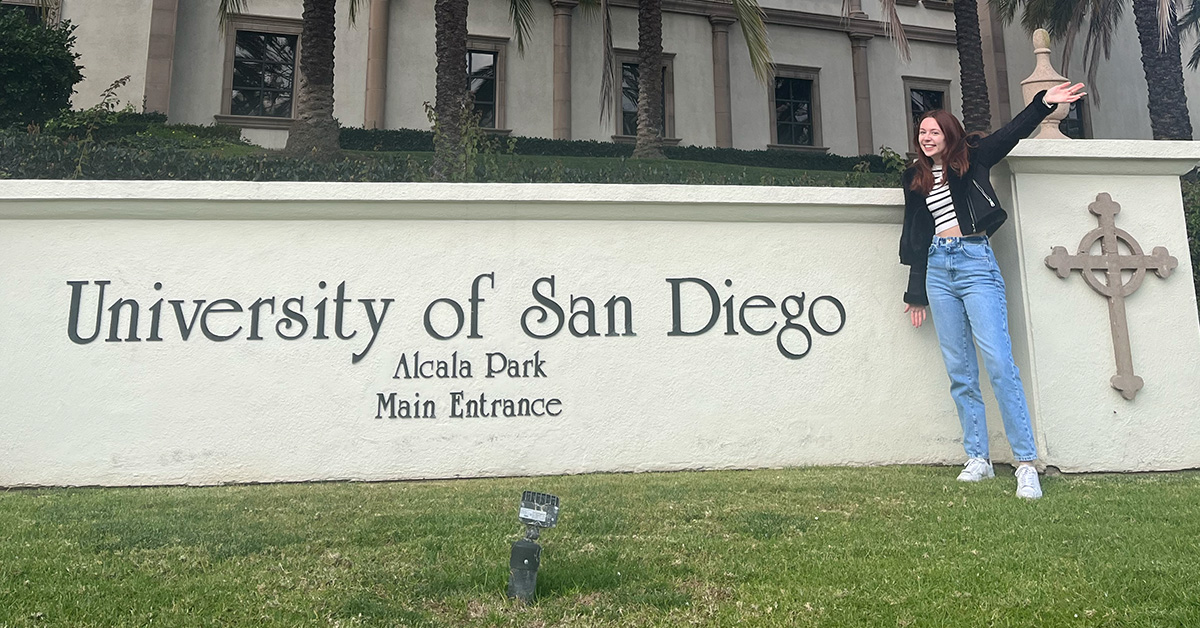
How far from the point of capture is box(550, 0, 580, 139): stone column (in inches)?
714

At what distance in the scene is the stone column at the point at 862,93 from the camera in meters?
20.3

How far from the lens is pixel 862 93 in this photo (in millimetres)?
20422

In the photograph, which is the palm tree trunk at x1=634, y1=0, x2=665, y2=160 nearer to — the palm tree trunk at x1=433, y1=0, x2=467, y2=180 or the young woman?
the palm tree trunk at x1=433, y1=0, x2=467, y2=180

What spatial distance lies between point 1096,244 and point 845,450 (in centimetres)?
177

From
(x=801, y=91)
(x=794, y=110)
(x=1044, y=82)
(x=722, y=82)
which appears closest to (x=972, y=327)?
(x=1044, y=82)

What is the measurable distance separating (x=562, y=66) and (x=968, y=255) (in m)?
15.4

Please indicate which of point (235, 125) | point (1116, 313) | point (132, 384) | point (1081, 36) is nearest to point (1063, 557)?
point (1116, 313)

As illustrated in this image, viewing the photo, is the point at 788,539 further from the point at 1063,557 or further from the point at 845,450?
the point at 845,450

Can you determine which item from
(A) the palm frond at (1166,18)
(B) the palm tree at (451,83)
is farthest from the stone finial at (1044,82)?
(A) the palm frond at (1166,18)

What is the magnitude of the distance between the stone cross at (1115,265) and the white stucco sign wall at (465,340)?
0.10m

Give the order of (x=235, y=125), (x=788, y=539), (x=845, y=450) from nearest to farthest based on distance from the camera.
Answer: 1. (x=788, y=539)
2. (x=845, y=450)
3. (x=235, y=125)

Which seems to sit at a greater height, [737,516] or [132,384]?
[132,384]

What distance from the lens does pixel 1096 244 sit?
4422mm

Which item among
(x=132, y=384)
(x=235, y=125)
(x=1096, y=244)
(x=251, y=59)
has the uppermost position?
(x=251, y=59)
